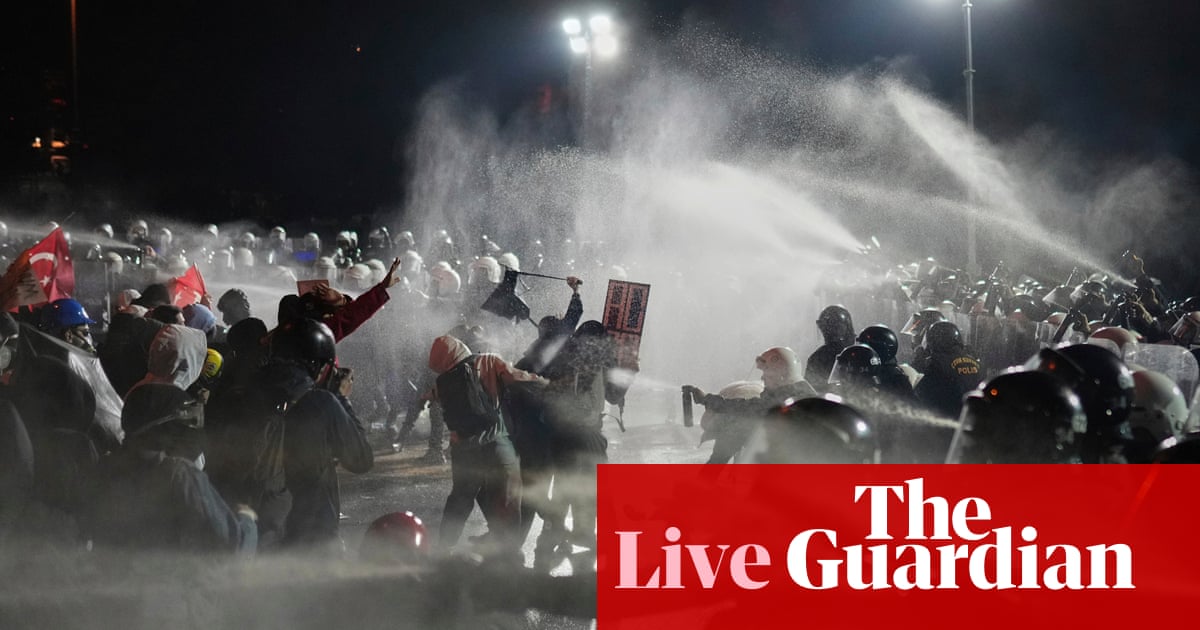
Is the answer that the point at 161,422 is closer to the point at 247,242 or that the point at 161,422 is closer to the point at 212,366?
the point at 212,366

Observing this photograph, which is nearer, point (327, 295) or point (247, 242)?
→ point (327, 295)

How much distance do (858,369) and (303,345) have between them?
3016mm

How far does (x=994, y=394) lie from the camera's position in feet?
9.33

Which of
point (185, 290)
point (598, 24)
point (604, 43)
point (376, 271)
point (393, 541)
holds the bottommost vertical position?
point (393, 541)

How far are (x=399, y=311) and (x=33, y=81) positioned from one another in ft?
119

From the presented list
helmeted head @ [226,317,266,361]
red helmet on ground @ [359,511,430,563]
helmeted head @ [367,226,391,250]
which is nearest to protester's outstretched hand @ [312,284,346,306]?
helmeted head @ [226,317,266,361]

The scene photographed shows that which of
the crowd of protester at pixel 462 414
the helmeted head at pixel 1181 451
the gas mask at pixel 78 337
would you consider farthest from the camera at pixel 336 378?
the helmeted head at pixel 1181 451

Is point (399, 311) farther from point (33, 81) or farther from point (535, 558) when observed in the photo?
point (33, 81)

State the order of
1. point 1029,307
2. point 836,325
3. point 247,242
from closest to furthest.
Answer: point 836,325 < point 1029,307 < point 247,242

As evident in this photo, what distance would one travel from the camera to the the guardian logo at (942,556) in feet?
10.1

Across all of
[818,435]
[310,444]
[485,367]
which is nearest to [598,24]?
Result: [485,367]

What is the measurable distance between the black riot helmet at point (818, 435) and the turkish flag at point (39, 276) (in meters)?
6.91

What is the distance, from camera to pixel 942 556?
3.18 meters

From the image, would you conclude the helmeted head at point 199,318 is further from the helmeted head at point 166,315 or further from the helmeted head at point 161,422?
the helmeted head at point 161,422
